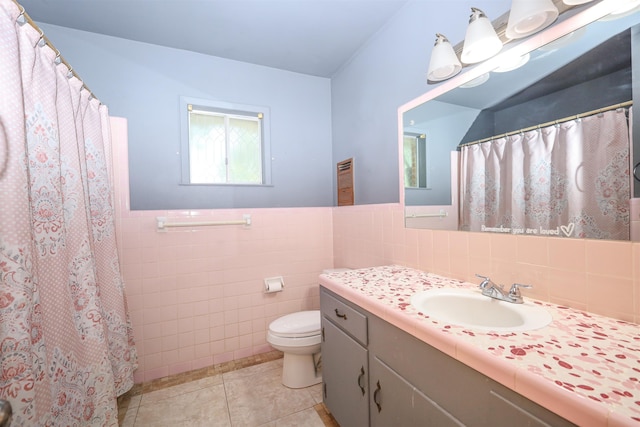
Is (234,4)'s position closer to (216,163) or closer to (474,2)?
(216,163)

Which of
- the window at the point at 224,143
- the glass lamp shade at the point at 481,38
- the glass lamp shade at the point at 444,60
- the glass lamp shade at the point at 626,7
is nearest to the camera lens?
the glass lamp shade at the point at 626,7

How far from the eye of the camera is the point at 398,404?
951 millimetres

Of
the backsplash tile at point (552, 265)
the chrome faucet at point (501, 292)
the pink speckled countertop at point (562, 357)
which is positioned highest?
the backsplash tile at point (552, 265)

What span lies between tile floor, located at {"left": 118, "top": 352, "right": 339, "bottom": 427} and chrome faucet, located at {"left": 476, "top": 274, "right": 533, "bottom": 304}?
116 centimetres

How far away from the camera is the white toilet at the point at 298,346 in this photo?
173 centimetres

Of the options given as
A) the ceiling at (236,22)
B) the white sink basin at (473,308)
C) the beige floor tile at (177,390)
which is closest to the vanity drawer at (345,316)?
the white sink basin at (473,308)

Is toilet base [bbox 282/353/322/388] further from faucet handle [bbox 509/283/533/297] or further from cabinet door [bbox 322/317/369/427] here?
faucet handle [bbox 509/283/533/297]

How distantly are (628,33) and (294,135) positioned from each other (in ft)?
6.60

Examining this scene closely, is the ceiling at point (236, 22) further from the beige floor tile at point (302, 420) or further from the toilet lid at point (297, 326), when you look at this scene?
the beige floor tile at point (302, 420)

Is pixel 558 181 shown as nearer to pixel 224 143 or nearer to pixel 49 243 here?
pixel 49 243

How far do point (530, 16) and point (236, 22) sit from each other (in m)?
1.69

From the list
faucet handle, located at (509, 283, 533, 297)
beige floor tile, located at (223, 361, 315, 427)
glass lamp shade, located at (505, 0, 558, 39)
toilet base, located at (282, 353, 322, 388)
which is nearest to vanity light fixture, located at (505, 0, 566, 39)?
glass lamp shade, located at (505, 0, 558, 39)

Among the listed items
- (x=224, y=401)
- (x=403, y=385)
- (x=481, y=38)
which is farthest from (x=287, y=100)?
(x=224, y=401)

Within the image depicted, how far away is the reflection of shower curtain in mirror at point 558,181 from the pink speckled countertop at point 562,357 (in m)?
0.31
